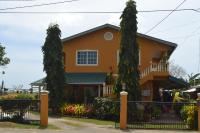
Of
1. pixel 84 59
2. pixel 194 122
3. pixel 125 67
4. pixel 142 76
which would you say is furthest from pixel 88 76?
pixel 194 122

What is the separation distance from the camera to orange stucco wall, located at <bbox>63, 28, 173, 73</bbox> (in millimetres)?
40281

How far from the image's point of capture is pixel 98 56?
133 feet

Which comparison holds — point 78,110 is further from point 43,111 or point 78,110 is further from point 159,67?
point 159,67

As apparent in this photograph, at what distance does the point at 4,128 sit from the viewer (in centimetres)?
2289

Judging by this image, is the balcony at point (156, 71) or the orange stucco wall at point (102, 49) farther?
the orange stucco wall at point (102, 49)

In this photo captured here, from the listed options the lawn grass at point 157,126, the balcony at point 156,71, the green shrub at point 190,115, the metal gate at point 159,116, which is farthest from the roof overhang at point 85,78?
the green shrub at point 190,115

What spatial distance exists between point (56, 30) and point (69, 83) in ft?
18.1

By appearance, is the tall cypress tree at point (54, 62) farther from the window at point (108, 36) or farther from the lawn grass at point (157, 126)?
the lawn grass at point (157, 126)

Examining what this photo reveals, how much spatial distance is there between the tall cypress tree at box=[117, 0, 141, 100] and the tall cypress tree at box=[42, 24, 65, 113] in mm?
5282

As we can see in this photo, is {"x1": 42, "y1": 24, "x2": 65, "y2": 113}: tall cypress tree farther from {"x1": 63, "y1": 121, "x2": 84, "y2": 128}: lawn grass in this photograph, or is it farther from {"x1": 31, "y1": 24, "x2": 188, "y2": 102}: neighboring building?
{"x1": 63, "y1": 121, "x2": 84, "y2": 128}: lawn grass

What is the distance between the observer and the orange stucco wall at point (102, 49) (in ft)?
132

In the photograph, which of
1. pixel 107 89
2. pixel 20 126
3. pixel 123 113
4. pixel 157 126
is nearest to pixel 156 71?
pixel 107 89

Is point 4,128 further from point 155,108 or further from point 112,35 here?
point 112,35

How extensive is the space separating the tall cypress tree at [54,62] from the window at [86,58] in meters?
6.30
